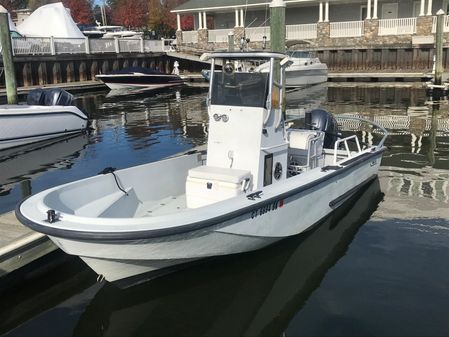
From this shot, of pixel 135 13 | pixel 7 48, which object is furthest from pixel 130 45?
pixel 135 13

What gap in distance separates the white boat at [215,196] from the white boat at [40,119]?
8111mm

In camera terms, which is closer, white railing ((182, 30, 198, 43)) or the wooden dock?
the wooden dock

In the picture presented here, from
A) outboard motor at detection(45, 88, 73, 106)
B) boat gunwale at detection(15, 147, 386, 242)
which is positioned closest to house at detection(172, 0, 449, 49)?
outboard motor at detection(45, 88, 73, 106)

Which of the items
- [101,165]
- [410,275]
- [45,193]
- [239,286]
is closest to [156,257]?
[239,286]

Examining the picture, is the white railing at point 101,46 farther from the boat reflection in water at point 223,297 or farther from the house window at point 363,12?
the boat reflection in water at point 223,297

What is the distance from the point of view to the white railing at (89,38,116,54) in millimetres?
32312

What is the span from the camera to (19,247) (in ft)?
18.4

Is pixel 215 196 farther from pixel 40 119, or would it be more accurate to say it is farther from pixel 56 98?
pixel 56 98

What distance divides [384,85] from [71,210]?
25.5m

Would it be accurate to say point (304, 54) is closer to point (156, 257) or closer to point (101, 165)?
point (101, 165)

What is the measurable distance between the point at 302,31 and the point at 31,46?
1793 cm

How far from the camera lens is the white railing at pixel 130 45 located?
34.6m

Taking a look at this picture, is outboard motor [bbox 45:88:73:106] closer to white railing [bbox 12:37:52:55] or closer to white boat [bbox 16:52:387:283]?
white boat [bbox 16:52:387:283]

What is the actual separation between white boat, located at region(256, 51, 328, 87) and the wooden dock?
78.4 feet
